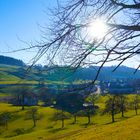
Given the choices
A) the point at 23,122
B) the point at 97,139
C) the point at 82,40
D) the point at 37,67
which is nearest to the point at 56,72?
the point at 37,67

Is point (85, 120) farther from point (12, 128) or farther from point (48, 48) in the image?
point (48, 48)

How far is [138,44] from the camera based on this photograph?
9641 mm

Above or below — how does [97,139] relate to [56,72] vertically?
below

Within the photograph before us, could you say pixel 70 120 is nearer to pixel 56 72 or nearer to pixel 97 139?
pixel 97 139

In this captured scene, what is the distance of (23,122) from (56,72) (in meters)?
125

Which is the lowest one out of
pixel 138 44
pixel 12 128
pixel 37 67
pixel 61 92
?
pixel 12 128

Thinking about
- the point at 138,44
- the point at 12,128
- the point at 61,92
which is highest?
the point at 138,44

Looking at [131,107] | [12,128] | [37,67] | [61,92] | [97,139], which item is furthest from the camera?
[131,107]

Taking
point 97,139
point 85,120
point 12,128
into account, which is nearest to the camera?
point 97,139

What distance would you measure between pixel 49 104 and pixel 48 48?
568ft

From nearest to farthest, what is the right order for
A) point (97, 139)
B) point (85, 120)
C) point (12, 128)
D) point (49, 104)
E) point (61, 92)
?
point (61, 92) → point (97, 139) → point (12, 128) → point (85, 120) → point (49, 104)

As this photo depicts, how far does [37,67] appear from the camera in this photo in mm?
8805

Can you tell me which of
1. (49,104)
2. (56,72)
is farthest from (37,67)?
(49,104)

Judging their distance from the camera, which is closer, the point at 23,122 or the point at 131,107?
the point at 23,122
